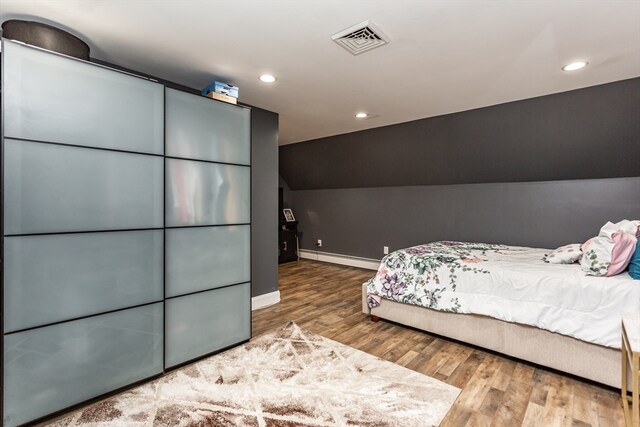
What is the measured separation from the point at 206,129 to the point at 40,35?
1.04 m

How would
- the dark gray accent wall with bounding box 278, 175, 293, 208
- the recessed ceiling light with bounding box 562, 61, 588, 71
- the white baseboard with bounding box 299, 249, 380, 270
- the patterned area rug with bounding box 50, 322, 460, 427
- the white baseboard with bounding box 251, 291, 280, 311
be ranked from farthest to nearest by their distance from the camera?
the dark gray accent wall with bounding box 278, 175, 293, 208
the white baseboard with bounding box 299, 249, 380, 270
the white baseboard with bounding box 251, 291, 280, 311
the recessed ceiling light with bounding box 562, 61, 588, 71
the patterned area rug with bounding box 50, 322, 460, 427

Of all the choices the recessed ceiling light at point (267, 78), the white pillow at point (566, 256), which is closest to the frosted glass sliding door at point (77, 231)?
the recessed ceiling light at point (267, 78)

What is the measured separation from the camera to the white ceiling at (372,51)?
1738 millimetres

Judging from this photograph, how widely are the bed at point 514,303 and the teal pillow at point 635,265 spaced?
0.14ft

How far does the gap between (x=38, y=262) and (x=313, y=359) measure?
1.90 meters

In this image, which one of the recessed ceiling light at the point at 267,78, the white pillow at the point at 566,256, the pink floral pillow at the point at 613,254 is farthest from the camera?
the recessed ceiling light at the point at 267,78

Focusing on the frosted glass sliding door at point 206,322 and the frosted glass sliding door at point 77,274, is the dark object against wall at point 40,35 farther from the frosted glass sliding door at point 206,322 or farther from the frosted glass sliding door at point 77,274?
the frosted glass sliding door at point 206,322

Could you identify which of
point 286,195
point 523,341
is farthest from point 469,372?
point 286,195

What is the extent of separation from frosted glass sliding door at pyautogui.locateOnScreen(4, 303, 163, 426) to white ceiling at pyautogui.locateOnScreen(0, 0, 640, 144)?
186 centimetres

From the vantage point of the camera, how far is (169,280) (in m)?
2.19


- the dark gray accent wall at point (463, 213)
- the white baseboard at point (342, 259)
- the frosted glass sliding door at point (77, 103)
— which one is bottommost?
the white baseboard at point (342, 259)

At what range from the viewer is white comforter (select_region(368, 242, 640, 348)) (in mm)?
1999

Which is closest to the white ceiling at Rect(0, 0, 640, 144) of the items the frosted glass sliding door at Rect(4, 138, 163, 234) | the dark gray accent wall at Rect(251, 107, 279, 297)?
the dark gray accent wall at Rect(251, 107, 279, 297)

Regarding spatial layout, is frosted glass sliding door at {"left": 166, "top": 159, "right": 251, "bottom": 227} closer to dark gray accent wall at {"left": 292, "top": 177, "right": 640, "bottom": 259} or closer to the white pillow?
the white pillow
